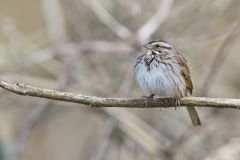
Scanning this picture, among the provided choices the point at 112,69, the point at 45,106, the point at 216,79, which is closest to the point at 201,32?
the point at 216,79

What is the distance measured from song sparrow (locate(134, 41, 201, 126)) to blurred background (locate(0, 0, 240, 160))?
1.74 meters

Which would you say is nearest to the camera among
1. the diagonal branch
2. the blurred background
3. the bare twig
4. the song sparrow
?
the diagonal branch

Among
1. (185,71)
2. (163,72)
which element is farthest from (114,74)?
(163,72)

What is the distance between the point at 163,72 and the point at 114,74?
2967 mm

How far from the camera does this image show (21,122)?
8.73m

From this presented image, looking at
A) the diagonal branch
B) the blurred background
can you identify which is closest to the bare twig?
the blurred background

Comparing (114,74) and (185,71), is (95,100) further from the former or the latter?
(114,74)

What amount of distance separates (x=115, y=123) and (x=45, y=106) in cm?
77

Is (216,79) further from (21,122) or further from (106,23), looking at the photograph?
(21,122)

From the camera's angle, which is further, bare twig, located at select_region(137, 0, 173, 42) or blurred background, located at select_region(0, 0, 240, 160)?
blurred background, located at select_region(0, 0, 240, 160)

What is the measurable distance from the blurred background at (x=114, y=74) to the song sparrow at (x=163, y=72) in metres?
1.74

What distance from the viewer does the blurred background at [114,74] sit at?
7773 millimetres

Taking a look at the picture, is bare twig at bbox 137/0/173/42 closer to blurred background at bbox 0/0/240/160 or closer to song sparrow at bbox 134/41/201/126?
blurred background at bbox 0/0/240/160

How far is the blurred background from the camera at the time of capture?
777 cm
